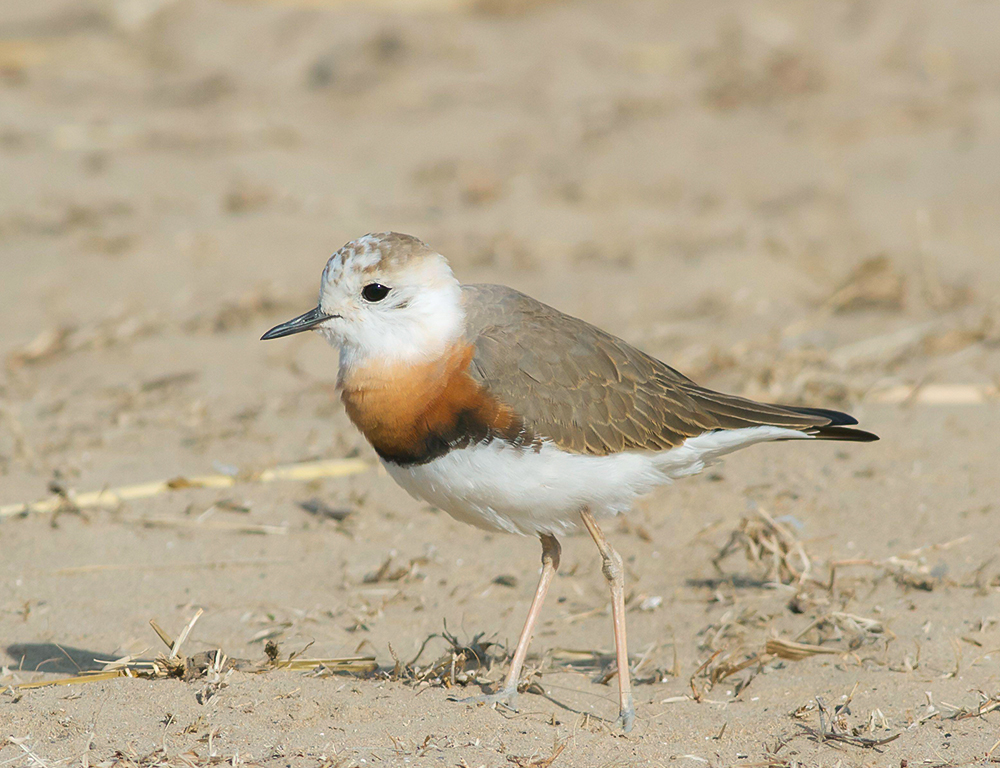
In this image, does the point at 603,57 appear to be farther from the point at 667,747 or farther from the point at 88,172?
the point at 667,747

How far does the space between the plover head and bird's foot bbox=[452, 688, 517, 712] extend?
1250 mm

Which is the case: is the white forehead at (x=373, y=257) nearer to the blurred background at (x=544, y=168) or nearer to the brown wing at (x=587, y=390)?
the brown wing at (x=587, y=390)

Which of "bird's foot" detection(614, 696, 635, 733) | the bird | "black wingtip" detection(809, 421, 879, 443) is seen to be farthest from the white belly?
"bird's foot" detection(614, 696, 635, 733)

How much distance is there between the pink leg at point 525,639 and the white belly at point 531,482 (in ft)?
0.99

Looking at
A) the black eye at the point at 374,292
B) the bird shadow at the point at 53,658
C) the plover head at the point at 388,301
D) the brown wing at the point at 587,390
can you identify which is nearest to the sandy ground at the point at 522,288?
the bird shadow at the point at 53,658

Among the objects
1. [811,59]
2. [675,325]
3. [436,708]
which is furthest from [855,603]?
[811,59]

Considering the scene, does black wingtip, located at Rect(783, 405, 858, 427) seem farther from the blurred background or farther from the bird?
the blurred background

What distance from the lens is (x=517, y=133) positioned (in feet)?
39.5

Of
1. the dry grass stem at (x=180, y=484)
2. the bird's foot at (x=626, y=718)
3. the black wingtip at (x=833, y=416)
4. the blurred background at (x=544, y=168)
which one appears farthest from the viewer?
the blurred background at (x=544, y=168)

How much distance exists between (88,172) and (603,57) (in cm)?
621

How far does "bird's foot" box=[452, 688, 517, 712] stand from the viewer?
4.03 m

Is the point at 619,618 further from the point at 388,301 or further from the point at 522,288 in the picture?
the point at 522,288

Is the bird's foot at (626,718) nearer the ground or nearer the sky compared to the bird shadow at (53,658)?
nearer the sky

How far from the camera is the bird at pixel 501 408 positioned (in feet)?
13.2
